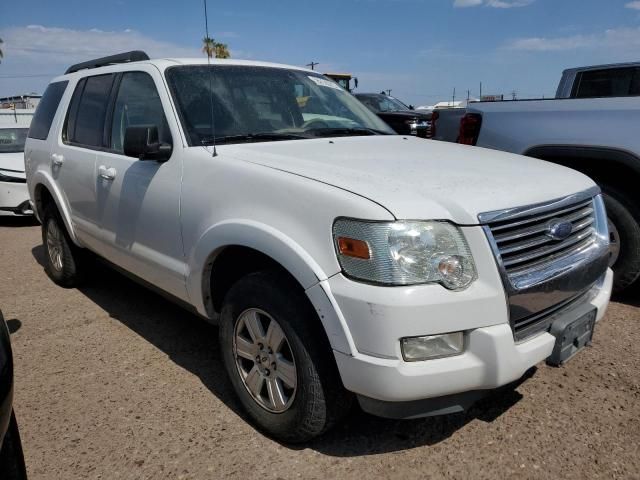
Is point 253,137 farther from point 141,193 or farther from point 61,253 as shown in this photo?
point 61,253

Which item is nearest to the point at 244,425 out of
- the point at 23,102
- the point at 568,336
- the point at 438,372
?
the point at 438,372

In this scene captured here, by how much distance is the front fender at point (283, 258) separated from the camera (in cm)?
208

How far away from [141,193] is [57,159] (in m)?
1.62

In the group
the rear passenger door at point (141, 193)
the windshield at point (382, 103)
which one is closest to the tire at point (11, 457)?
the rear passenger door at point (141, 193)

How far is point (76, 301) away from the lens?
15.2ft

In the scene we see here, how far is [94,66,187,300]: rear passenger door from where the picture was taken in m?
2.99

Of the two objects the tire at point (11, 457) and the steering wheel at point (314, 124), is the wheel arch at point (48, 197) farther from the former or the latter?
the tire at point (11, 457)

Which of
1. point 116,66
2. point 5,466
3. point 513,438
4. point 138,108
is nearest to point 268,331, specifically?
point 5,466

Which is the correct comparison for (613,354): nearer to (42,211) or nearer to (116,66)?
(116,66)

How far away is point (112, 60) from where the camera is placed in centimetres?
445

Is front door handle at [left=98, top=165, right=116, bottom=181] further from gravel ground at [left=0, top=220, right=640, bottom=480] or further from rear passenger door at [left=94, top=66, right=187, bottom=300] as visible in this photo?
gravel ground at [left=0, top=220, right=640, bottom=480]

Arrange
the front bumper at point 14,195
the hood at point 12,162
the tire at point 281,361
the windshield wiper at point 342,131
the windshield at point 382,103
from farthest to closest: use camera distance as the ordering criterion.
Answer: the windshield at point 382,103 < the hood at point 12,162 < the front bumper at point 14,195 < the windshield wiper at point 342,131 < the tire at point 281,361

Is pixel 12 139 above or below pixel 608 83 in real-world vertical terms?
below

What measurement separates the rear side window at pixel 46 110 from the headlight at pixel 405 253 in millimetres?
3738
